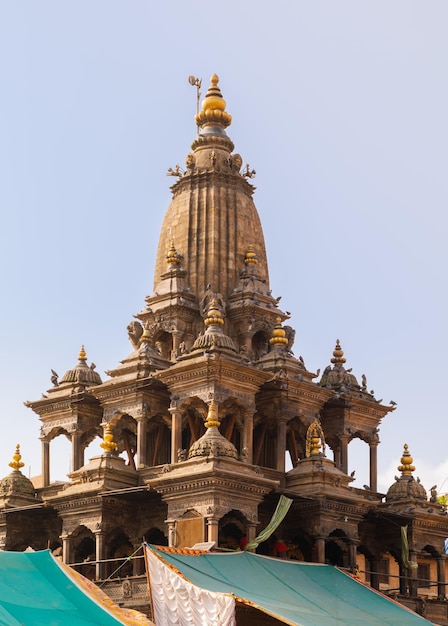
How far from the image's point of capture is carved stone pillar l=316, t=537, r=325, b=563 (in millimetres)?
45812

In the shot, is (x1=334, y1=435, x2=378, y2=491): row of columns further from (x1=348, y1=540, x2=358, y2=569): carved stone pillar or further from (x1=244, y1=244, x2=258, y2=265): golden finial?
(x1=244, y1=244, x2=258, y2=265): golden finial

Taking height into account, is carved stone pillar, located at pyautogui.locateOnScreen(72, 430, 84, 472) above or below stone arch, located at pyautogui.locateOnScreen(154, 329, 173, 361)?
below

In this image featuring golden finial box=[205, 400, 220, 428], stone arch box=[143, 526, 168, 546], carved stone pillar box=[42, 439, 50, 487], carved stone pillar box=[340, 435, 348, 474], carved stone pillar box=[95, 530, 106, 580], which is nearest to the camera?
golden finial box=[205, 400, 220, 428]

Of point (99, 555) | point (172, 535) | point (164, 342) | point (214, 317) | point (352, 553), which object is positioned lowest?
point (99, 555)

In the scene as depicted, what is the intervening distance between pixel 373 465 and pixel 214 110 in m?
14.8

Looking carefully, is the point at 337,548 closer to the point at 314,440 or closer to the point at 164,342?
the point at 314,440

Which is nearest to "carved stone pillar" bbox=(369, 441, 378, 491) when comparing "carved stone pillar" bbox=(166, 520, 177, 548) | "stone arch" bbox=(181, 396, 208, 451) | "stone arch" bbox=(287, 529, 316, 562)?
"stone arch" bbox=(287, 529, 316, 562)

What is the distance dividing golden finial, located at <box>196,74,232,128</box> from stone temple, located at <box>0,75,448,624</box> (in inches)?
2.0

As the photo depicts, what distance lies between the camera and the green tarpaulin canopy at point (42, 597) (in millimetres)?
32438

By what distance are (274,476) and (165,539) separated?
4.05m

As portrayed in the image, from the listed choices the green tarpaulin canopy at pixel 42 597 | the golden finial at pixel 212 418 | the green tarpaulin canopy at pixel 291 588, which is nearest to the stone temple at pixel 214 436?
the golden finial at pixel 212 418

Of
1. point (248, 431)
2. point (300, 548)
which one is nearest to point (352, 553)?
point (300, 548)

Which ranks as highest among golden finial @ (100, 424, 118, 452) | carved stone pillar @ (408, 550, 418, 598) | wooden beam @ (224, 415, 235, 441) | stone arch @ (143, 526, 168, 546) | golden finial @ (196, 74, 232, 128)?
golden finial @ (196, 74, 232, 128)

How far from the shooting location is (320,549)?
45.9 metres
